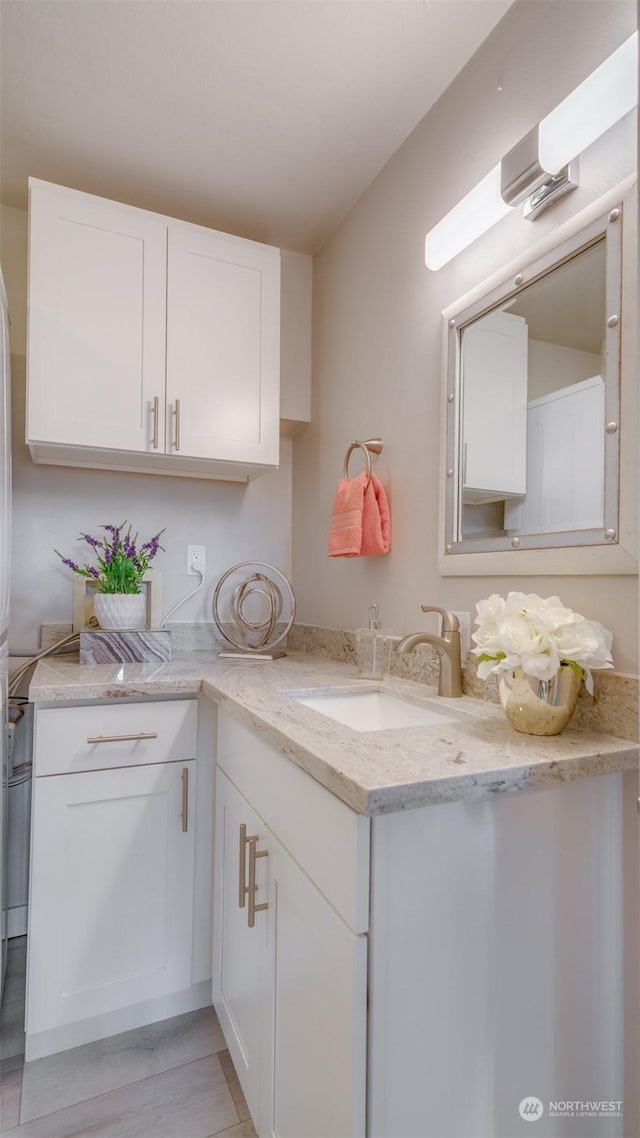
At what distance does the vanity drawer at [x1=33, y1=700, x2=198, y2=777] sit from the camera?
4.51 feet

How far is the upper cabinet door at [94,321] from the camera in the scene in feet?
5.37

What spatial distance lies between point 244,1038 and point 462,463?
131cm

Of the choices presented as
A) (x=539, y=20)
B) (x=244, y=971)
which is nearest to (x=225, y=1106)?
(x=244, y=971)

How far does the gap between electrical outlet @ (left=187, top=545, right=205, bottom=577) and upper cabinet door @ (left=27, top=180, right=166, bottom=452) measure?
48 cm

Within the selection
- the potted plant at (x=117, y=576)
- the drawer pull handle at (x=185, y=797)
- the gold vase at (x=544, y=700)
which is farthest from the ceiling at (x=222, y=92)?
the drawer pull handle at (x=185, y=797)

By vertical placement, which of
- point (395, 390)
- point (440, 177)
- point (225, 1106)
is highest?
point (440, 177)

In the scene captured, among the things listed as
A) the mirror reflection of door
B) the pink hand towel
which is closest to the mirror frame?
the mirror reflection of door

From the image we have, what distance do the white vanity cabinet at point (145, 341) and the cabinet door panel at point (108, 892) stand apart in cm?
98

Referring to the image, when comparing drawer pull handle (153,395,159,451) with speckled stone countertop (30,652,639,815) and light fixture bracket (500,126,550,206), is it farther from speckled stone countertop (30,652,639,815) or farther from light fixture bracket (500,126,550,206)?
light fixture bracket (500,126,550,206)

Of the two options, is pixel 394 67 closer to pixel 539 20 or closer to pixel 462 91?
pixel 462 91

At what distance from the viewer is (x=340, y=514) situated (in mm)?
1703

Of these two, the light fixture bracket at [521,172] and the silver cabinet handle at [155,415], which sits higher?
the light fixture bracket at [521,172]

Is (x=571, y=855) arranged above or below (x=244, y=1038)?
above

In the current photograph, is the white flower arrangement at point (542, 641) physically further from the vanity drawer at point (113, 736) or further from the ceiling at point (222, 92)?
the ceiling at point (222, 92)
